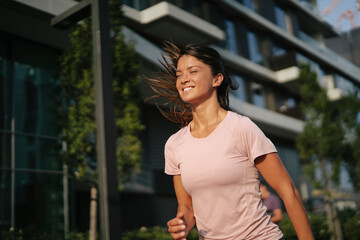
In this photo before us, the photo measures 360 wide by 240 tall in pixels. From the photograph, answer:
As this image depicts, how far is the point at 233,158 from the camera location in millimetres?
2314

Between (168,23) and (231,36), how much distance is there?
8.11 m

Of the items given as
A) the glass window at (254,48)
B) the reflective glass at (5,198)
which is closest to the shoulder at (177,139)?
the reflective glass at (5,198)

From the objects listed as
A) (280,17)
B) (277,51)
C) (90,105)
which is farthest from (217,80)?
(280,17)

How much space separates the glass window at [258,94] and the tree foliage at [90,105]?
50.9 ft

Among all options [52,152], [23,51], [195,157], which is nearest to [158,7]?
[23,51]

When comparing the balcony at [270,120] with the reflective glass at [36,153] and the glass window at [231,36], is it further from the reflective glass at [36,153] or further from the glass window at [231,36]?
the reflective glass at [36,153]

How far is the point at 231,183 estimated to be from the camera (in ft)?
7.55

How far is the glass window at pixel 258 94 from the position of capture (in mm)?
25189

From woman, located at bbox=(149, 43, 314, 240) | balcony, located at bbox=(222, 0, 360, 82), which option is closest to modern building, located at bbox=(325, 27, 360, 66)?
balcony, located at bbox=(222, 0, 360, 82)

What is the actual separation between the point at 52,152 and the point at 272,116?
44.1ft

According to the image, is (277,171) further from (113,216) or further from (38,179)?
(38,179)

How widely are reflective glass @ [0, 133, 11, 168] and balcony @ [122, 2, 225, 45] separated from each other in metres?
5.80

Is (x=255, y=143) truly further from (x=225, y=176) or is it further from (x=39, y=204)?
(x=39, y=204)

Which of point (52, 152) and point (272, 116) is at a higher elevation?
point (272, 116)
